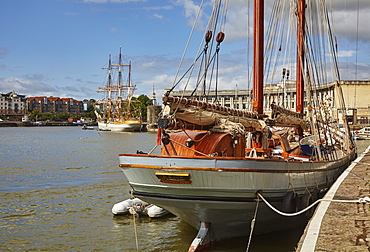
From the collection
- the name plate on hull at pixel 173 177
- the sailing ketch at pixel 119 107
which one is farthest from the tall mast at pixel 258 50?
the sailing ketch at pixel 119 107

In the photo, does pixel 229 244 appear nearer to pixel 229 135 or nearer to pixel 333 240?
pixel 229 135

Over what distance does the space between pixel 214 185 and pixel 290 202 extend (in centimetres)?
258

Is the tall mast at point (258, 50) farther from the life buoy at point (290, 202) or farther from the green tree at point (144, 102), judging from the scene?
the green tree at point (144, 102)

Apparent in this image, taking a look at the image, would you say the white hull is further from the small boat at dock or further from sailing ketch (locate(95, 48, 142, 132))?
the small boat at dock

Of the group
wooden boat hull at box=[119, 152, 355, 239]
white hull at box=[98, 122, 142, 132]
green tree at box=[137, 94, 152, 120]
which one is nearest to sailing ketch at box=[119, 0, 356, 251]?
wooden boat hull at box=[119, 152, 355, 239]

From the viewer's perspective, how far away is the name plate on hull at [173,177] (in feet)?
34.5

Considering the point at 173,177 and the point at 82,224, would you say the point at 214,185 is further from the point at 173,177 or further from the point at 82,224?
the point at 82,224

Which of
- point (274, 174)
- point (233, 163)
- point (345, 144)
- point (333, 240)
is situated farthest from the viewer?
point (345, 144)

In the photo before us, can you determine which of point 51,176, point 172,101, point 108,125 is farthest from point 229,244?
point 108,125

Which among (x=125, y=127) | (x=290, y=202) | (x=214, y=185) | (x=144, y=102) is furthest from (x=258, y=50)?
(x=144, y=102)

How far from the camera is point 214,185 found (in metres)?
10.6

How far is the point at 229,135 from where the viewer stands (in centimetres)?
1220

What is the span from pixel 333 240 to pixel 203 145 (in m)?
4.99

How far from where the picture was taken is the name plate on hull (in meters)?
10.5
